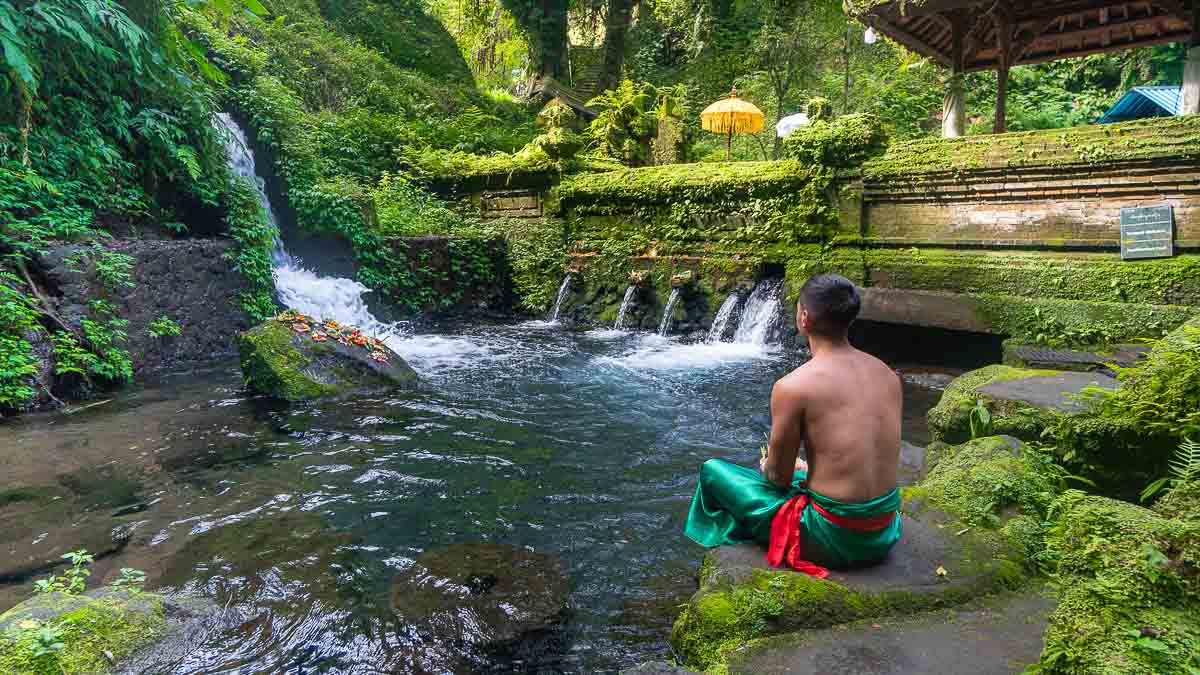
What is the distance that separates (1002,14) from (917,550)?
9577 millimetres

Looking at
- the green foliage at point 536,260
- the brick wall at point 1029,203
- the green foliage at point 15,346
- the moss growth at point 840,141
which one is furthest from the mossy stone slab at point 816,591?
the green foliage at point 536,260

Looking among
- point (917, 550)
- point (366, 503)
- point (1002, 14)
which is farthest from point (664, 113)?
point (917, 550)

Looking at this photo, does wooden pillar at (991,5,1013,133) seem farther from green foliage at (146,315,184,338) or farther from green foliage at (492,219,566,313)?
green foliage at (146,315,184,338)

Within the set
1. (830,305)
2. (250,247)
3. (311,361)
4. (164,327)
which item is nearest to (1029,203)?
(830,305)

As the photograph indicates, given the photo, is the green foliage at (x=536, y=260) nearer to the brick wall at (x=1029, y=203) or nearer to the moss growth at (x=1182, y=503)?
the brick wall at (x=1029, y=203)

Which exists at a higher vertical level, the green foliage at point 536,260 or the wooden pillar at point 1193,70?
the wooden pillar at point 1193,70

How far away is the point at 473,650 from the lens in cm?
286

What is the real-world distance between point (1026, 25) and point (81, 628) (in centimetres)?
1331

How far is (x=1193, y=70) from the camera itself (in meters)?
8.59

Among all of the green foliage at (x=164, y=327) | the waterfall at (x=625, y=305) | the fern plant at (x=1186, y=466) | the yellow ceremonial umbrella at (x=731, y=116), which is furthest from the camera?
the yellow ceremonial umbrella at (x=731, y=116)

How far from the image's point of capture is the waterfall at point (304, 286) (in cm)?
991

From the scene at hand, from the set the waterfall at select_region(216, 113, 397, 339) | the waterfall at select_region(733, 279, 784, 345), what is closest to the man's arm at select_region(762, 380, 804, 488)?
the waterfall at select_region(733, 279, 784, 345)

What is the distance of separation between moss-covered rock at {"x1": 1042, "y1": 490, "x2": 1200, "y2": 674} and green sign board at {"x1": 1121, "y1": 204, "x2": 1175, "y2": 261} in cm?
621

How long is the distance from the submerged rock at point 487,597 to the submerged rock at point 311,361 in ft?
12.0
